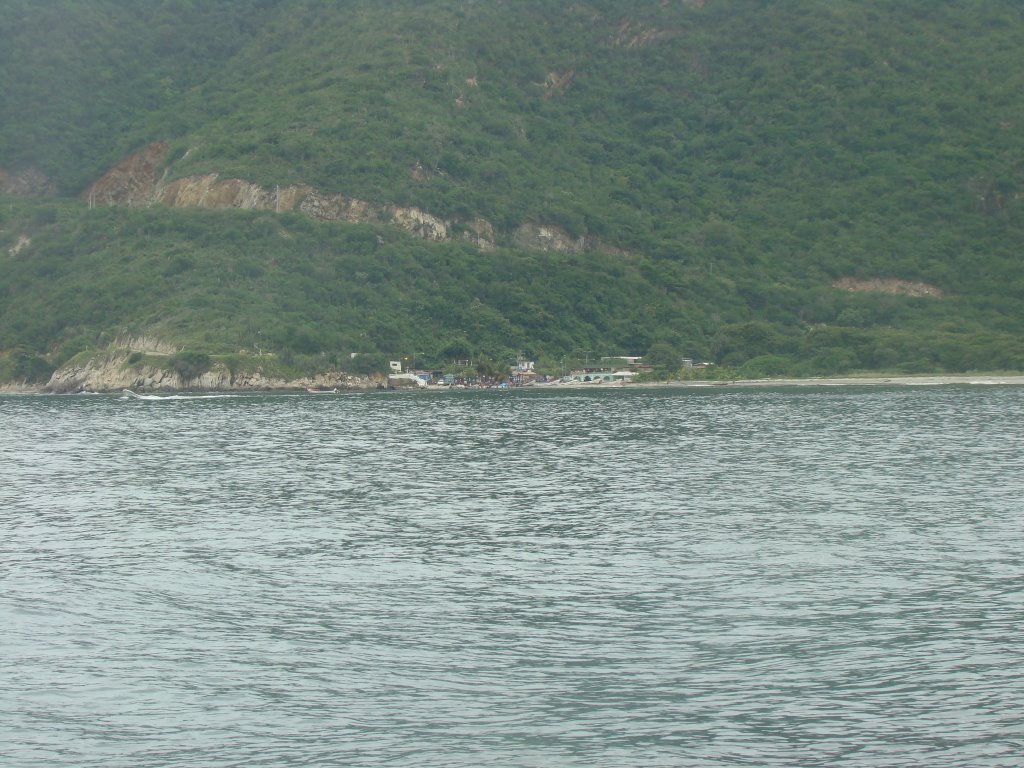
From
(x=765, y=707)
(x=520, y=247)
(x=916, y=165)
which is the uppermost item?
(x=916, y=165)

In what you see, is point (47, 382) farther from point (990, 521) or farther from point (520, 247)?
point (990, 521)

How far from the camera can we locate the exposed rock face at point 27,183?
192500 millimetres

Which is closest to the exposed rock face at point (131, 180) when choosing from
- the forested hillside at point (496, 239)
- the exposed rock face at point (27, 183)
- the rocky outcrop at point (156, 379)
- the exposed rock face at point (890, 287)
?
the forested hillside at point (496, 239)

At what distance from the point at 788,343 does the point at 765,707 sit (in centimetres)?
12650

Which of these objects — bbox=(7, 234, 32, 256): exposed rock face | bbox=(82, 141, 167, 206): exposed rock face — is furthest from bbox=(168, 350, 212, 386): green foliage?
bbox=(82, 141, 167, 206): exposed rock face

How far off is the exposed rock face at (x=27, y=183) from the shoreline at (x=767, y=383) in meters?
64.3

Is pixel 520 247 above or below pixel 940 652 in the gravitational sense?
above

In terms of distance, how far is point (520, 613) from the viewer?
2258 cm

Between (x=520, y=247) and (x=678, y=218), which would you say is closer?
(x=520, y=247)

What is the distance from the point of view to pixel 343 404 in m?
103

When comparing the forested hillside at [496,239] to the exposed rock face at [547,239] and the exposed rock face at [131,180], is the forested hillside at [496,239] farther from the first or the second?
the exposed rock face at [131,180]

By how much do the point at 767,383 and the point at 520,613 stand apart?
4271 inches

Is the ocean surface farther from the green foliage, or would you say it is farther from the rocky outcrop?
the rocky outcrop

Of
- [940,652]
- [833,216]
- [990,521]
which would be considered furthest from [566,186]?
[940,652]
